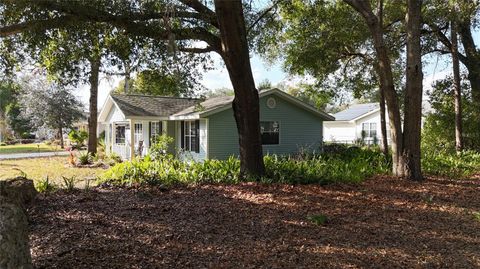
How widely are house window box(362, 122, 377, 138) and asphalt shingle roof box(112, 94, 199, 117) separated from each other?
17.6 m

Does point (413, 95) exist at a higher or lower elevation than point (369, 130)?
higher

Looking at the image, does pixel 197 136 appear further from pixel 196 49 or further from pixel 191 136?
pixel 196 49

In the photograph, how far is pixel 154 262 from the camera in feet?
13.2

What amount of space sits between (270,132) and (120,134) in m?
10.1

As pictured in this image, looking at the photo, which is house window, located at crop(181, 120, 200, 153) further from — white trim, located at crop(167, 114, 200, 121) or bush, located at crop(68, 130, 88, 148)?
bush, located at crop(68, 130, 88, 148)

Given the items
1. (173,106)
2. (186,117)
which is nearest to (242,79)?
(186,117)

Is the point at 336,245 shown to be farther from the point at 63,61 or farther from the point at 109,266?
the point at 63,61

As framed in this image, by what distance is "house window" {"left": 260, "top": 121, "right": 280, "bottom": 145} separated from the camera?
60.0ft

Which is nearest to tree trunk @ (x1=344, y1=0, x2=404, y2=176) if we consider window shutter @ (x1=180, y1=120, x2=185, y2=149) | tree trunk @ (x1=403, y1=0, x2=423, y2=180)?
tree trunk @ (x1=403, y1=0, x2=423, y2=180)

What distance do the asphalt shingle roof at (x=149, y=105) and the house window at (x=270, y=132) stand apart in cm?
366

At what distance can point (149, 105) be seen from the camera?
20500 millimetres

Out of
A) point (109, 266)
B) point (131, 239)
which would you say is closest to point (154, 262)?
point (109, 266)

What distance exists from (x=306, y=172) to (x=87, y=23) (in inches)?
265

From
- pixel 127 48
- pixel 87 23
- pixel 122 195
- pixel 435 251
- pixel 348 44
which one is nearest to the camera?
pixel 435 251
